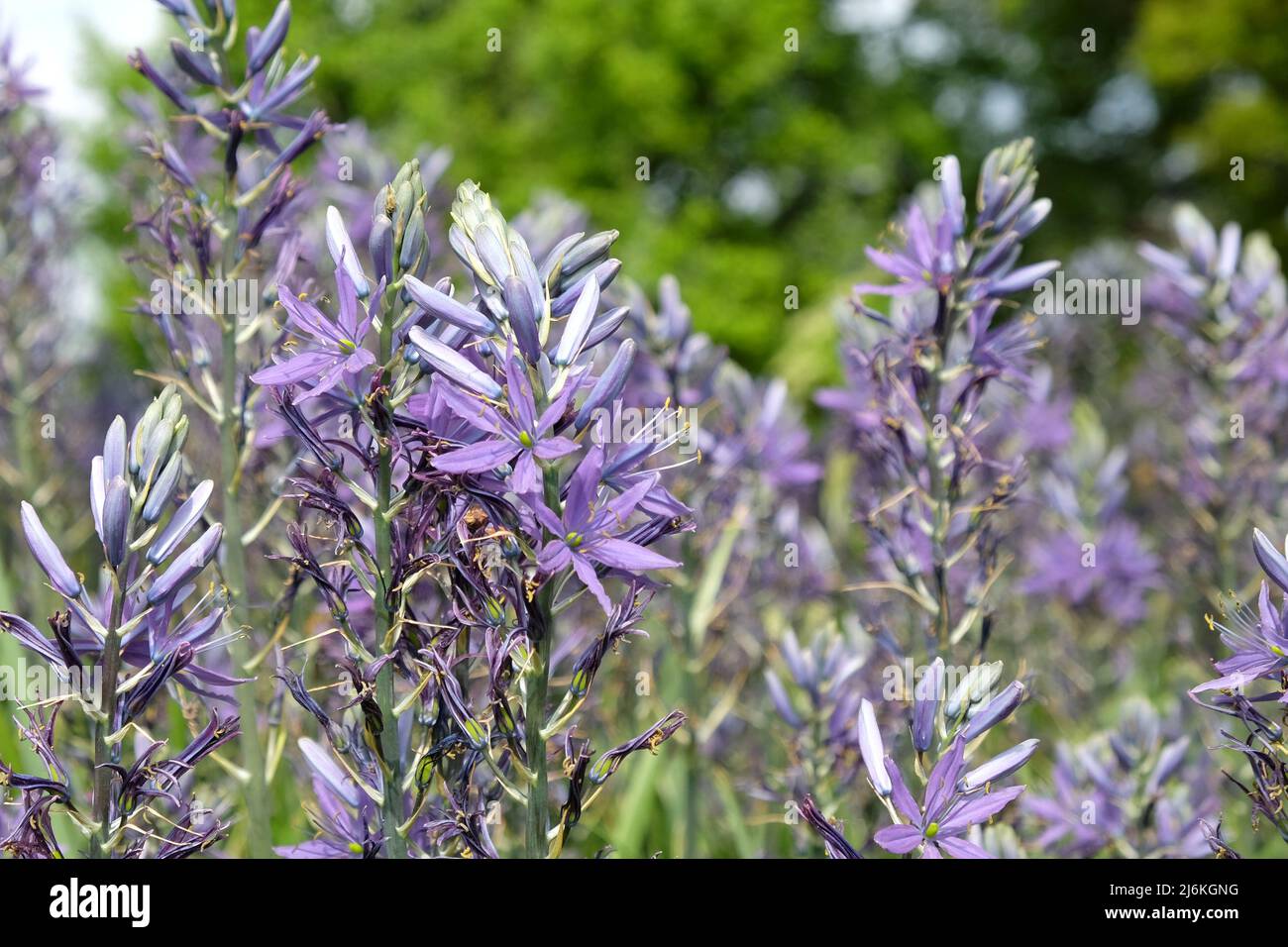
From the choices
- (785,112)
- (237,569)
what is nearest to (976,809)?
(237,569)

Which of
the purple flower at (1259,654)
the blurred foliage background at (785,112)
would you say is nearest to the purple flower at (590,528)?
the purple flower at (1259,654)

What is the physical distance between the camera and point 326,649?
3.71m

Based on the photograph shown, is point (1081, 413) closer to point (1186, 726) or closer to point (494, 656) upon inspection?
point (1186, 726)

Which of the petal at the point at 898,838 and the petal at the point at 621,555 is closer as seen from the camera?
the petal at the point at 621,555

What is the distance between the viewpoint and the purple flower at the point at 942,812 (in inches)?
86.8

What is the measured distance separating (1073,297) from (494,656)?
428cm

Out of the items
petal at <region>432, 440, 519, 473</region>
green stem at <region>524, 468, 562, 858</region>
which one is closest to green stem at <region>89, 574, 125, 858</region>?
petal at <region>432, 440, 519, 473</region>

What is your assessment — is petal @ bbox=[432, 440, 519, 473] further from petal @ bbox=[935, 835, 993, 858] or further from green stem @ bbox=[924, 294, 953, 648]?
green stem @ bbox=[924, 294, 953, 648]

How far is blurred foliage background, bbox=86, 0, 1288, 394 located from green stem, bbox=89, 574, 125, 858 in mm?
16721

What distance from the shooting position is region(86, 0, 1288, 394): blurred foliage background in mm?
23156

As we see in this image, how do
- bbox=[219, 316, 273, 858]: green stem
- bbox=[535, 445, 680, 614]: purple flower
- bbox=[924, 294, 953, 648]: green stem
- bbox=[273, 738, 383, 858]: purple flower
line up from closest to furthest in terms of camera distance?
bbox=[535, 445, 680, 614]: purple flower → bbox=[273, 738, 383, 858]: purple flower → bbox=[219, 316, 273, 858]: green stem → bbox=[924, 294, 953, 648]: green stem

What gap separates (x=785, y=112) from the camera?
2498 centimetres

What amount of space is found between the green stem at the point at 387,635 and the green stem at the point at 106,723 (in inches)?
17.2

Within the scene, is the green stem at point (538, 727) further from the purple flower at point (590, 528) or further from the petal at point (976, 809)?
the petal at point (976, 809)
